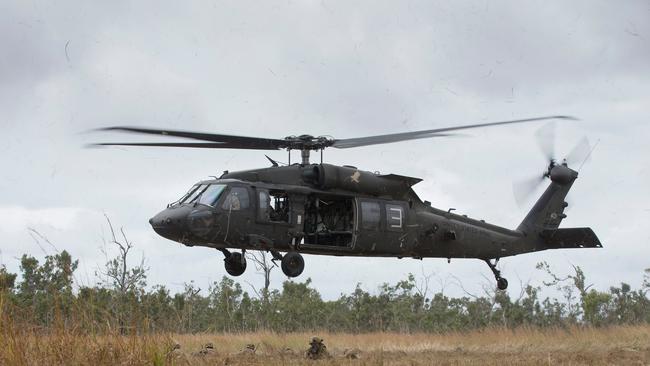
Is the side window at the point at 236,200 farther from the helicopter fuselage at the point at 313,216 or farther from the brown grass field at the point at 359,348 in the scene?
the brown grass field at the point at 359,348

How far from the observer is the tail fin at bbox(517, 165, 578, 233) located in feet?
72.4

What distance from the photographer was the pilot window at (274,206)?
16.8 metres

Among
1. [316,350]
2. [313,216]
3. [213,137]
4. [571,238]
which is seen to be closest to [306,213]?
[313,216]

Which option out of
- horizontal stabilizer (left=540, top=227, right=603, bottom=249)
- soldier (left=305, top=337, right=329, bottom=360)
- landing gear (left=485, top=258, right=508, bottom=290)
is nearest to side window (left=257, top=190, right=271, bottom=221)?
soldier (left=305, top=337, right=329, bottom=360)

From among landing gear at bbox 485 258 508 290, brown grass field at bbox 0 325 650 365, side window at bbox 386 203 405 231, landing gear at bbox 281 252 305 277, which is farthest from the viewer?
landing gear at bbox 485 258 508 290

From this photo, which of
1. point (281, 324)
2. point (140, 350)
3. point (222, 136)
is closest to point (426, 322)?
point (281, 324)

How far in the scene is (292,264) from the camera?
16.8m

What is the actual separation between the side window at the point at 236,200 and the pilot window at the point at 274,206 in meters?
0.34

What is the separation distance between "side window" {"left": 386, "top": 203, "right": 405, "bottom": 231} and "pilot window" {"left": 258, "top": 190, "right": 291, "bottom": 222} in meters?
2.49

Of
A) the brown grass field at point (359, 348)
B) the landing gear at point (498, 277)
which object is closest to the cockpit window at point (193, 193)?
the brown grass field at point (359, 348)

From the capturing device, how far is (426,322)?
34.3 meters

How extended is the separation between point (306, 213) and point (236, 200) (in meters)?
1.80

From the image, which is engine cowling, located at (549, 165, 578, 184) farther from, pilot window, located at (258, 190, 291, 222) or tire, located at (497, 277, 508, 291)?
pilot window, located at (258, 190, 291, 222)

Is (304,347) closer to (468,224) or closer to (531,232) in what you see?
(468,224)
